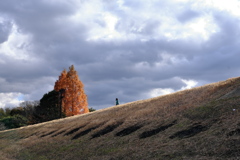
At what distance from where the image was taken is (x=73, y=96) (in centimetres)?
5106

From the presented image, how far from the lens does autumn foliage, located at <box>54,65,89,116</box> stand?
166 feet

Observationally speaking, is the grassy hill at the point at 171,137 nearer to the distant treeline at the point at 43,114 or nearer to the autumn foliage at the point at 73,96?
the autumn foliage at the point at 73,96

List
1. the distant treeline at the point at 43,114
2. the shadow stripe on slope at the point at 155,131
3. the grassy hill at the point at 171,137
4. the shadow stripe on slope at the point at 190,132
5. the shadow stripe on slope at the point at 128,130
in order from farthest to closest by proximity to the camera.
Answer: the distant treeline at the point at 43,114, the shadow stripe on slope at the point at 128,130, the shadow stripe on slope at the point at 155,131, the shadow stripe on slope at the point at 190,132, the grassy hill at the point at 171,137

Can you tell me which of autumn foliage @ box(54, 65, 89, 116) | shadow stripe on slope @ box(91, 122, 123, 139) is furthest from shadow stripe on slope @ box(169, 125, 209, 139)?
autumn foliage @ box(54, 65, 89, 116)

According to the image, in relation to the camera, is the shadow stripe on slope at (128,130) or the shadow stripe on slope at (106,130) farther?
the shadow stripe on slope at (106,130)

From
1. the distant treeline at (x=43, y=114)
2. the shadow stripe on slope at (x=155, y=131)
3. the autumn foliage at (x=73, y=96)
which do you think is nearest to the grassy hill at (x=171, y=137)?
the shadow stripe on slope at (x=155, y=131)

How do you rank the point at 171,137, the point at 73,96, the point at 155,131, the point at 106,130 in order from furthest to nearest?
the point at 73,96, the point at 106,130, the point at 155,131, the point at 171,137

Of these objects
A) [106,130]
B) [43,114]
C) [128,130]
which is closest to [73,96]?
[43,114]

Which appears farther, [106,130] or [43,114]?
[43,114]

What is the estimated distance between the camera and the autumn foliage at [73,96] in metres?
50.5

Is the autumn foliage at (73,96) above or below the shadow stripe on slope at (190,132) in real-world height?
above

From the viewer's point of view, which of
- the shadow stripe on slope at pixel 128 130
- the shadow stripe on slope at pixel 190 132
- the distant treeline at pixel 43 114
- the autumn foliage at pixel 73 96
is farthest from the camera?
the distant treeline at pixel 43 114

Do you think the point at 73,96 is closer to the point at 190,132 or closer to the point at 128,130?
the point at 128,130

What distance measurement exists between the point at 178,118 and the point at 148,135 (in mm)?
2277
